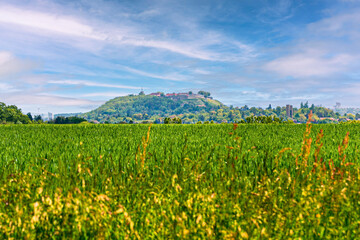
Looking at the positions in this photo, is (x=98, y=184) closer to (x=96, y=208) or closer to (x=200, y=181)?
(x=96, y=208)

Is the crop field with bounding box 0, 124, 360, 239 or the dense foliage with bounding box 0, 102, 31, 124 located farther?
the dense foliage with bounding box 0, 102, 31, 124

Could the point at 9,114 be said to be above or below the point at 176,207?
above

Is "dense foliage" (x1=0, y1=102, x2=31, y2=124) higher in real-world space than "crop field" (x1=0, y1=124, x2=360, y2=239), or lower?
higher

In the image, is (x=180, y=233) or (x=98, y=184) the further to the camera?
(x=98, y=184)

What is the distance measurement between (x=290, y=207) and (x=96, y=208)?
3.24 meters

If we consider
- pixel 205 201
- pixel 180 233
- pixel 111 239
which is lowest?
pixel 111 239

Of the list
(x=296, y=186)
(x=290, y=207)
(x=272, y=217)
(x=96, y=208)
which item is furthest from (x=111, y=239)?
(x=296, y=186)

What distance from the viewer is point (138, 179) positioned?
4648 millimetres

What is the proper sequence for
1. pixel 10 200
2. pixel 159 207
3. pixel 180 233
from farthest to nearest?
1. pixel 10 200
2. pixel 159 207
3. pixel 180 233

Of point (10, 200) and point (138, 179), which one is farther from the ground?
point (138, 179)

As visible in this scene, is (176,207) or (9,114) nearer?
(176,207)

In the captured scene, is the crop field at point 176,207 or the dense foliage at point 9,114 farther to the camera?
the dense foliage at point 9,114

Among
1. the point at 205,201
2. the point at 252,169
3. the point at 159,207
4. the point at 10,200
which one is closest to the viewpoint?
the point at 205,201

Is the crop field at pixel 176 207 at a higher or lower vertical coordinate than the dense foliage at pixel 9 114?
lower
